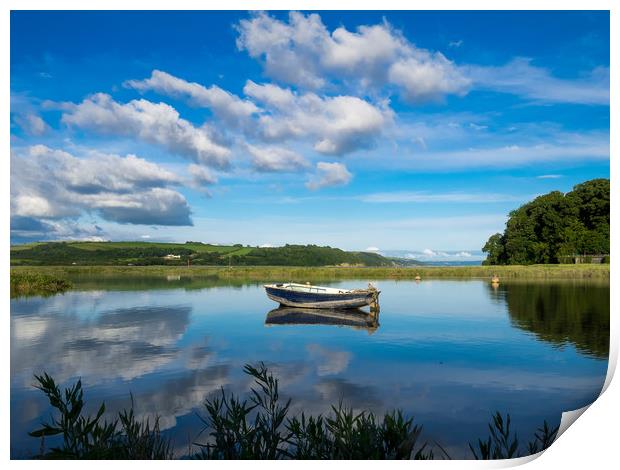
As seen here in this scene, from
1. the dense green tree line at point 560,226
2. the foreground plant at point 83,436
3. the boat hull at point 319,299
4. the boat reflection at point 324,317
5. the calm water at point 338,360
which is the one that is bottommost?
the boat reflection at point 324,317

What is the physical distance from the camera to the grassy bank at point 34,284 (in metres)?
29.0

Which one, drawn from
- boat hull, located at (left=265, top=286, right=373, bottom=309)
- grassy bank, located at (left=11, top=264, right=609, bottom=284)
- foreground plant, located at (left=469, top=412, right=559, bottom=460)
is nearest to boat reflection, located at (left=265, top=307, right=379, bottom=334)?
boat hull, located at (left=265, top=286, right=373, bottom=309)

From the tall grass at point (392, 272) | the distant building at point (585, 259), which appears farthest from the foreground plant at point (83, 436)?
the distant building at point (585, 259)

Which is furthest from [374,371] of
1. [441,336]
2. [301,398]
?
[441,336]

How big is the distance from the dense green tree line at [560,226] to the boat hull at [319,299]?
31.6m

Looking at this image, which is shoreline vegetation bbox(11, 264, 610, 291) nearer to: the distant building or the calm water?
the distant building

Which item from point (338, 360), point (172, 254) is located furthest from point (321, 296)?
point (172, 254)

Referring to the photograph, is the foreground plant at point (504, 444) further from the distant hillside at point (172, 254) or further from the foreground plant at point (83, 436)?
the distant hillside at point (172, 254)

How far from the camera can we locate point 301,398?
333 inches

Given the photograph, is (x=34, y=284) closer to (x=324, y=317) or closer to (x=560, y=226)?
(x=324, y=317)

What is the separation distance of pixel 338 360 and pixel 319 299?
10.8 meters

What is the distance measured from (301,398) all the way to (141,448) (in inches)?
158

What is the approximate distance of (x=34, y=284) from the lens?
30.5 meters

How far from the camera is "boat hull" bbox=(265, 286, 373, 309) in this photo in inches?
859
